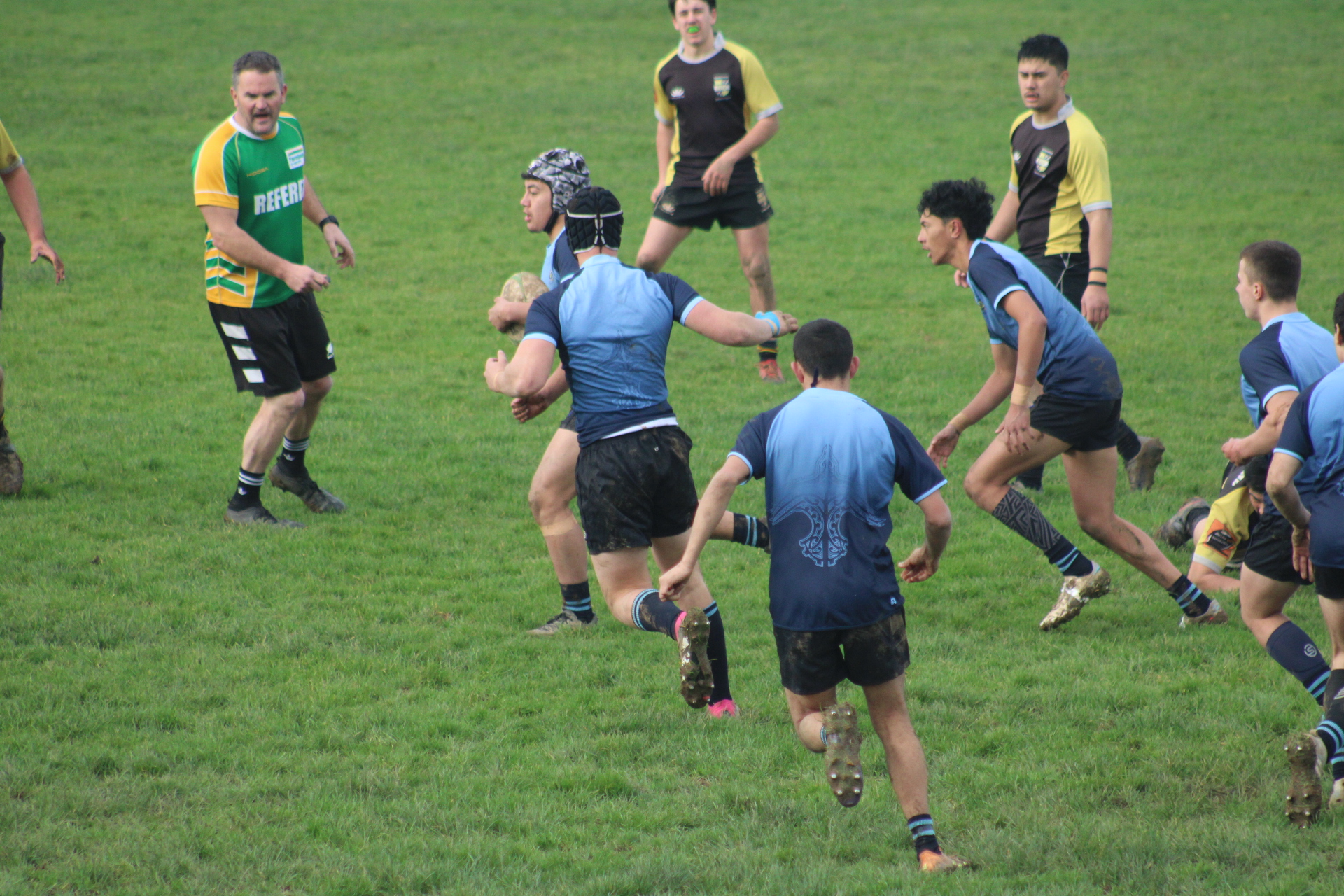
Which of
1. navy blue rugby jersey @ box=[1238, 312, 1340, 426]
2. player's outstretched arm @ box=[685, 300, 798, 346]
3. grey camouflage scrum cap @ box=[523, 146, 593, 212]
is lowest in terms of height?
navy blue rugby jersey @ box=[1238, 312, 1340, 426]

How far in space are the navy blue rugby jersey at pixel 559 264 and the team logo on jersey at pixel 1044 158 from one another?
140 inches

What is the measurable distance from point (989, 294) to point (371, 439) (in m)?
5.43

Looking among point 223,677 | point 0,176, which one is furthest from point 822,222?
point 223,677

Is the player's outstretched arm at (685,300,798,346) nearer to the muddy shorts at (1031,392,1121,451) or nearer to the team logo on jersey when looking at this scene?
the muddy shorts at (1031,392,1121,451)

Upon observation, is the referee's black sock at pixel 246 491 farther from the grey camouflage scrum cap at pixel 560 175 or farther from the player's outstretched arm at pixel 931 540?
the player's outstretched arm at pixel 931 540

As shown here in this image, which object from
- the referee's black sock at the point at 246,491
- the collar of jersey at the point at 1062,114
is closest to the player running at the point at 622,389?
the referee's black sock at the point at 246,491

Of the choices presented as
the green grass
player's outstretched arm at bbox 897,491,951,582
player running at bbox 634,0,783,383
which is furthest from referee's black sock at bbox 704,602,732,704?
player running at bbox 634,0,783,383

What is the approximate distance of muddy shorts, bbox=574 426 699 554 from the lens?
538 centimetres

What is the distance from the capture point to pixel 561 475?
6.38 meters

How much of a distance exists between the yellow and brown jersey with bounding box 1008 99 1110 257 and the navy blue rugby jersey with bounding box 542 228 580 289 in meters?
3.49

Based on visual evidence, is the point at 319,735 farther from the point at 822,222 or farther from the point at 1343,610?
the point at 822,222

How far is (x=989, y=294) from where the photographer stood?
19.6 ft

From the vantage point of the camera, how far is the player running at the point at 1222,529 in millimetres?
6668

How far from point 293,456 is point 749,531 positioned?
3.74m
